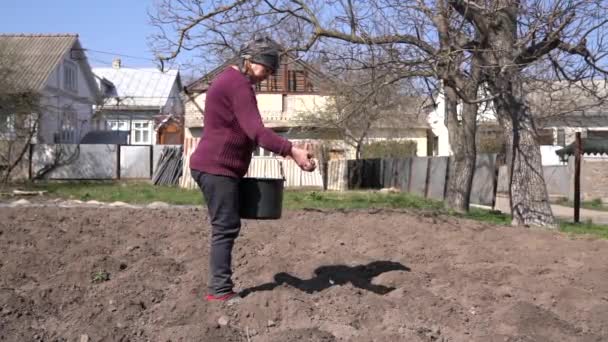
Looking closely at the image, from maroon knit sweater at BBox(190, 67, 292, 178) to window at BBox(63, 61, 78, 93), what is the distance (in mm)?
35509

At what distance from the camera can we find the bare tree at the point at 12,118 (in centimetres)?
2412

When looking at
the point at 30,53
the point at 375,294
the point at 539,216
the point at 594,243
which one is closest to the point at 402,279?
the point at 375,294

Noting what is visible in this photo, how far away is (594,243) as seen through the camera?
24.0ft

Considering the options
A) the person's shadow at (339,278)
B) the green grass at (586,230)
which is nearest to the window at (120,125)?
the green grass at (586,230)

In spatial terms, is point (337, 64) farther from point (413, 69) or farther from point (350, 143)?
point (350, 143)

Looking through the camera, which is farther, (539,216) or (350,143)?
(350,143)

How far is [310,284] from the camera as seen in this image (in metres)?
5.33

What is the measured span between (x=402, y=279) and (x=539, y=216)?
215 inches

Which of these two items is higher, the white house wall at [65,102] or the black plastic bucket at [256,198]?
the white house wall at [65,102]

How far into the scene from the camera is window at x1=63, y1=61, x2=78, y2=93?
37844 mm

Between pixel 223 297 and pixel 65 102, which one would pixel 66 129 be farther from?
pixel 223 297

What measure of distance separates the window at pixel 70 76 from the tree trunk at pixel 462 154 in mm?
28752

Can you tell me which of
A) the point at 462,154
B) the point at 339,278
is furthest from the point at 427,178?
the point at 339,278

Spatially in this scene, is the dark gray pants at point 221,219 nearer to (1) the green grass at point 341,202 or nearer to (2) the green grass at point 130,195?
(1) the green grass at point 341,202
